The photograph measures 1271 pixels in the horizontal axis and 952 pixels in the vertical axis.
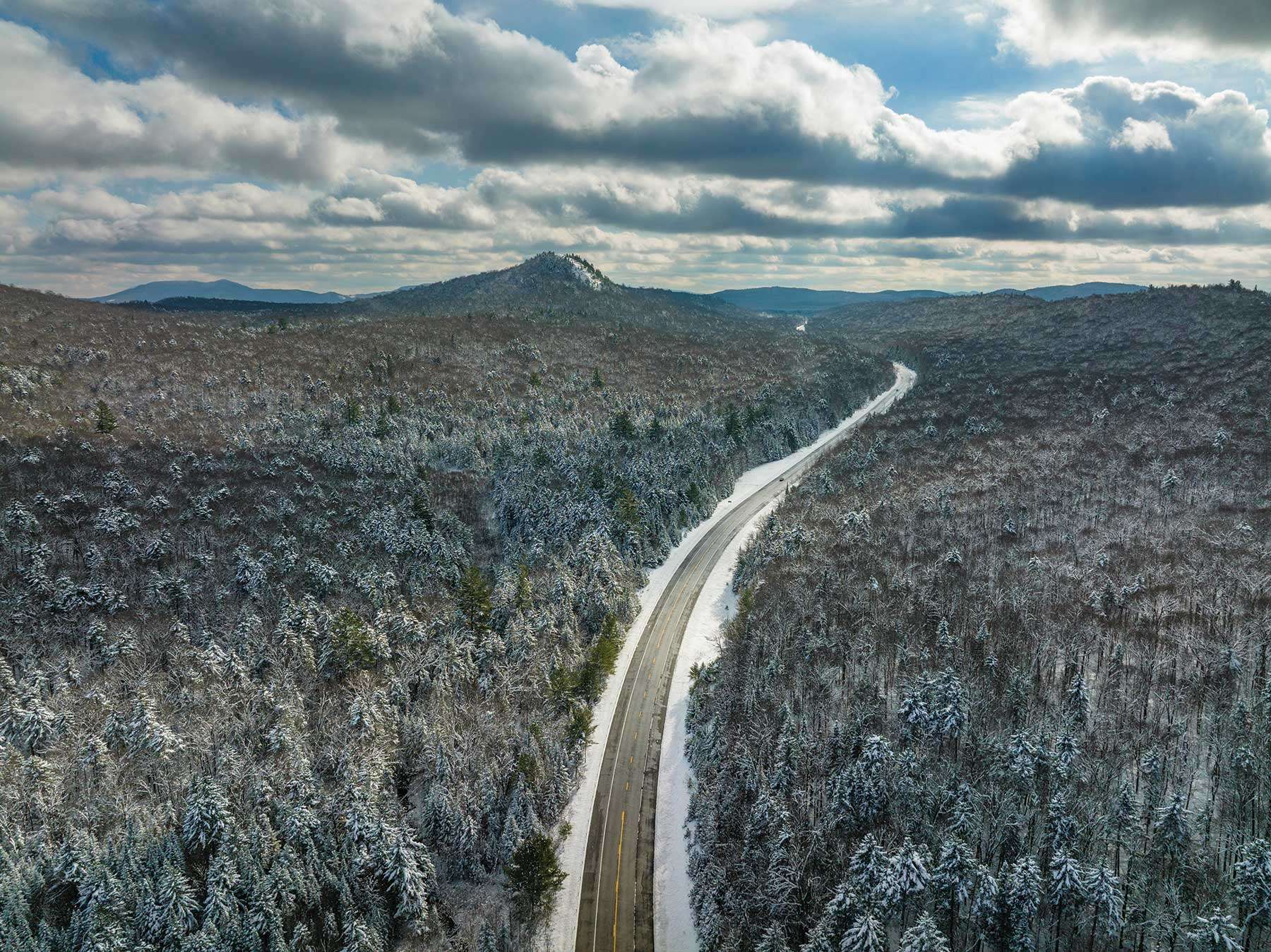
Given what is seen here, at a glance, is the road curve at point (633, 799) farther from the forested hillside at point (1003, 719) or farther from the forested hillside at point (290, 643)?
the forested hillside at point (1003, 719)

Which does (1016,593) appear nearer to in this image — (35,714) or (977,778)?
(977,778)

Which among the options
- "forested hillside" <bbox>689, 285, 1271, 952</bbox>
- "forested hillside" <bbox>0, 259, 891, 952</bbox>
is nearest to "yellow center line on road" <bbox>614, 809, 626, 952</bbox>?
"forested hillside" <bbox>0, 259, 891, 952</bbox>

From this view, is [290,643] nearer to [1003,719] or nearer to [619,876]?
[619,876]

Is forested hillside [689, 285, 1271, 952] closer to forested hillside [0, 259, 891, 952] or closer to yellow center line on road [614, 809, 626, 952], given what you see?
yellow center line on road [614, 809, 626, 952]

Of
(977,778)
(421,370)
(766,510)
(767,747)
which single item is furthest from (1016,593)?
(421,370)

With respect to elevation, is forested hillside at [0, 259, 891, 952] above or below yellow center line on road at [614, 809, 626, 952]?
above
